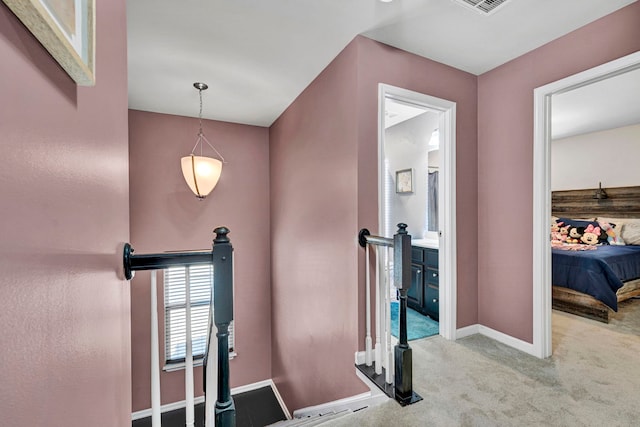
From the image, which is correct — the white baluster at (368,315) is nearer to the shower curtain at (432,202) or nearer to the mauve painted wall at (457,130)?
the mauve painted wall at (457,130)

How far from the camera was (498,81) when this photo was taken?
2.49 meters

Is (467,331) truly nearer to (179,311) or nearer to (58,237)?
(58,237)

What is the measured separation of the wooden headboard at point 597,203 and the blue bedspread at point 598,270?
126cm

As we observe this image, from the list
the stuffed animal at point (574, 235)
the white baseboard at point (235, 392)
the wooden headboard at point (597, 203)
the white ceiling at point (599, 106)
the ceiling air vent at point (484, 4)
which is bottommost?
the white baseboard at point (235, 392)

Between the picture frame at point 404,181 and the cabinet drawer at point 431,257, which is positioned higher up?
the picture frame at point 404,181

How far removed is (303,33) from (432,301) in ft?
10.2

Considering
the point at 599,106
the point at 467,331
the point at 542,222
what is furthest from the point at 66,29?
the point at 599,106

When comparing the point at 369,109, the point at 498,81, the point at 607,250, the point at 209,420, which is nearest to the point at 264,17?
the point at 369,109

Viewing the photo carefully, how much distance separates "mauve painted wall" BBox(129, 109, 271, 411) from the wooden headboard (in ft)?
19.0

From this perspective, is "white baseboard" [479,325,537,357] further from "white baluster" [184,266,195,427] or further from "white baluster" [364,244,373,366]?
"white baluster" [184,266,195,427]

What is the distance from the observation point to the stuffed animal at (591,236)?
4375 millimetres

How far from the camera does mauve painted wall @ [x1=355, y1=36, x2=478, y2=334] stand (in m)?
2.04

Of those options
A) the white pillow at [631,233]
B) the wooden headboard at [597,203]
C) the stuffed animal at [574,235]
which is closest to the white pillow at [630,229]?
the white pillow at [631,233]

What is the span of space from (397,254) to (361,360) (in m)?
0.92
